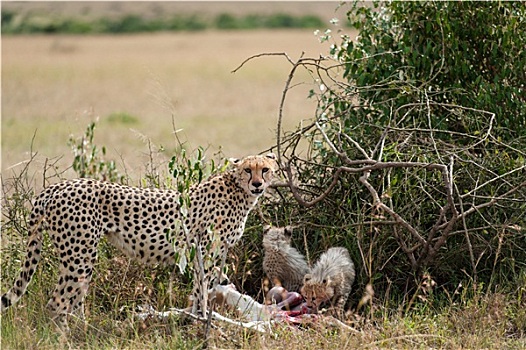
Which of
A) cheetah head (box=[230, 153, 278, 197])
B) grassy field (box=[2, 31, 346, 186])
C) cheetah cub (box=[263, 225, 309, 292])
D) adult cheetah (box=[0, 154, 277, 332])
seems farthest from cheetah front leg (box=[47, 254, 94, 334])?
cheetah cub (box=[263, 225, 309, 292])

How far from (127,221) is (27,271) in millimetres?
560

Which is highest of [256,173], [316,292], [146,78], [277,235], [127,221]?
[256,173]

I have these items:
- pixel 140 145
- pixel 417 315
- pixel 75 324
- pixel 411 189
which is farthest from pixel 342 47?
pixel 140 145

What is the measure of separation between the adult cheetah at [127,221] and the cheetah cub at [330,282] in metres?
0.46

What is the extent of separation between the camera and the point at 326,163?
17.7 ft

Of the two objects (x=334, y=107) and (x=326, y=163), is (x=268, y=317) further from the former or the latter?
(x=334, y=107)

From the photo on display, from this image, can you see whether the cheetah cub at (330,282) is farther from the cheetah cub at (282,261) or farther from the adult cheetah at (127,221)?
the adult cheetah at (127,221)

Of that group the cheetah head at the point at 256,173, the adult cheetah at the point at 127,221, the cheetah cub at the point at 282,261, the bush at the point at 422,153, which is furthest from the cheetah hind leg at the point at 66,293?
the bush at the point at 422,153

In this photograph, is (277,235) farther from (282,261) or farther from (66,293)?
(66,293)

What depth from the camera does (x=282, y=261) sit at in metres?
4.93

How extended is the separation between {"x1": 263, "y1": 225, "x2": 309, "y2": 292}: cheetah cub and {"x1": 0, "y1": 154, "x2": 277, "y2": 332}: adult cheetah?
0.34 metres

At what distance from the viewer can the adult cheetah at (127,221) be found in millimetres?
4359

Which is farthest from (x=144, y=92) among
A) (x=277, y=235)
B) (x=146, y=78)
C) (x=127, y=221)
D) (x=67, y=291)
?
(x=67, y=291)

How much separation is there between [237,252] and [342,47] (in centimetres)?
156
